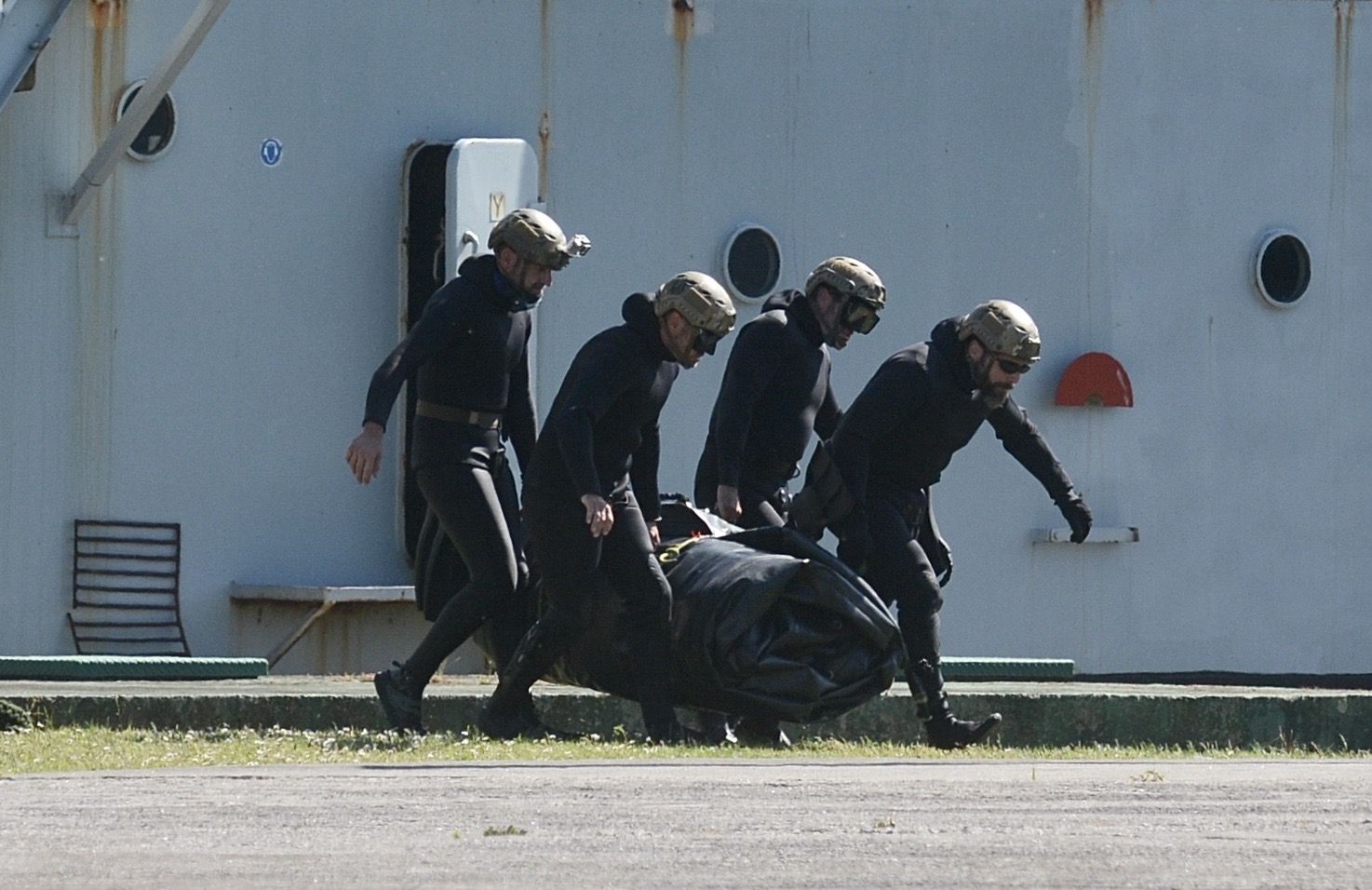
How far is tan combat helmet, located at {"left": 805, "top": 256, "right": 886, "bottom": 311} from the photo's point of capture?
10.7 meters

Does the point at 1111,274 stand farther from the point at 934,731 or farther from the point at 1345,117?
the point at 934,731

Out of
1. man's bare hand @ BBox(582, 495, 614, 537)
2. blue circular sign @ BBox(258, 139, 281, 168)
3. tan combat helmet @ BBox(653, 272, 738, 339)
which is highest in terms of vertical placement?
blue circular sign @ BBox(258, 139, 281, 168)

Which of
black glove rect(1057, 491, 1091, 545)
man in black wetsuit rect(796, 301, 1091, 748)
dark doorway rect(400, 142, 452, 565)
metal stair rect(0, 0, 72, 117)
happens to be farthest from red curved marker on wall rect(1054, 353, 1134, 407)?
metal stair rect(0, 0, 72, 117)

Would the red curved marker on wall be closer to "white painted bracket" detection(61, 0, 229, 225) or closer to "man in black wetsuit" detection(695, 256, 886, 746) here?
"man in black wetsuit" detection(695, 256, 886, 746)

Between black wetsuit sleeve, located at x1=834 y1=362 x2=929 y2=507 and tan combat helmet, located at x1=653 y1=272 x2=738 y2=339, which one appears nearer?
tan combat helmet, located at x1=653 y1=272 x2=738 y2=339

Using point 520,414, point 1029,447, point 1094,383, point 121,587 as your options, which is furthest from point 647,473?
point 1094,383

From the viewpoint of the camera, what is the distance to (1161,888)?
232 inches

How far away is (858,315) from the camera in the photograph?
35.4ft

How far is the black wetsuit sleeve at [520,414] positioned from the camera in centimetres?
1021

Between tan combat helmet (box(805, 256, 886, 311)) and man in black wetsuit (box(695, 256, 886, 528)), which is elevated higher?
tan combat helmet (box(805, 256, 886, 311))

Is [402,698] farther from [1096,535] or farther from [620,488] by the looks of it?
[1096,535]

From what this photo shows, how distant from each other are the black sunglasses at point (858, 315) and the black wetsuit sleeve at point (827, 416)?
0.44 meters

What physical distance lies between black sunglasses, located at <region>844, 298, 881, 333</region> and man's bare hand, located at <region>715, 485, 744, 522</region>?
0.73m

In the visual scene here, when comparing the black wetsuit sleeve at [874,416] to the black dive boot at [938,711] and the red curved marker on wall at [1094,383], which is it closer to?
the black dive boot at [938,711]
